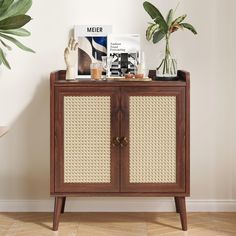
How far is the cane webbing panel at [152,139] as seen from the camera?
4.56m

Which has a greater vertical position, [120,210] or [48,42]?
[48,42]

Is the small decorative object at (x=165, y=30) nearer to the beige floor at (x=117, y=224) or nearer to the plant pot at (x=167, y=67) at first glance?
the plant pot at (x=167, y=67)

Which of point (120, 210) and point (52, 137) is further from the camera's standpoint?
point (120, 210)

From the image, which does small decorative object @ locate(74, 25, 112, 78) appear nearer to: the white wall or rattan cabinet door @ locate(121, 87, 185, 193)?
the white wall

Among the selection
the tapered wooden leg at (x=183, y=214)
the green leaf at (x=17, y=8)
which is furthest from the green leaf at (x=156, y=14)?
the tapered wooden leg at (x=183, y=214)

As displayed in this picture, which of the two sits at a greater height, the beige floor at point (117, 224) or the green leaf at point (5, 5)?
the green leaf at point (5, 5)

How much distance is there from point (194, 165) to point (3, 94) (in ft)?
5.20

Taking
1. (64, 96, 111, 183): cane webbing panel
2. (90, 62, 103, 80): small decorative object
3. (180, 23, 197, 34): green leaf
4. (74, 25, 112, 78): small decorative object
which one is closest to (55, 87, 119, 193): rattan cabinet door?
(64, 96, 111, 183): cane webbing panel

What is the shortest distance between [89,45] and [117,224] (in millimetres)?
1363

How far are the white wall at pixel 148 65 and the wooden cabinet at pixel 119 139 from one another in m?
0.56

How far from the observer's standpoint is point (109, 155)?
461cm

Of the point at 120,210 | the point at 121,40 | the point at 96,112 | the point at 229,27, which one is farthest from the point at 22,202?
the point at 229,27

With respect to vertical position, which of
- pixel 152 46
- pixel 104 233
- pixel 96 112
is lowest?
pixel 104 233

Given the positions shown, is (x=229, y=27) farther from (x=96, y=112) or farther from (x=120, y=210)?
(x=120, y=210)
